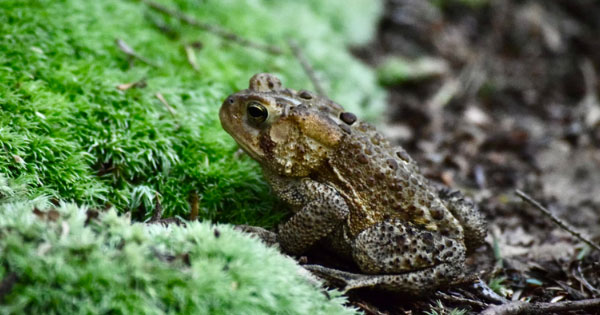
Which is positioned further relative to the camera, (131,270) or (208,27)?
(208,27)

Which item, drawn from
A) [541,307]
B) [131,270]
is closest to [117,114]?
[131,270]

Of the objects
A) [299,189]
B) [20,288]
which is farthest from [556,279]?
[20,288]

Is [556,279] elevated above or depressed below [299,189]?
above

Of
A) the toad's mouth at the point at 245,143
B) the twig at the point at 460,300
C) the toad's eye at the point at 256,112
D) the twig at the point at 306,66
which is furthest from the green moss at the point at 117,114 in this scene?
the twig at the point at 460,300

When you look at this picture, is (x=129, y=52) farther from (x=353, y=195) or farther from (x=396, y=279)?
(x=396, y=279)

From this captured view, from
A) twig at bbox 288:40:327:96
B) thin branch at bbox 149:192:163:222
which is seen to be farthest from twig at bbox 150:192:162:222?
twig at bbox 288:40:327:96

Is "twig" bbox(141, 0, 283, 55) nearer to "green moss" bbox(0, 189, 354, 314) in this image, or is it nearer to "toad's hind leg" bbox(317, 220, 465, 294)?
"toad's hind leg" bbox(317, 220, 465, 294)

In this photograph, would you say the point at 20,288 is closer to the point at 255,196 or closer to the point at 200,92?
the point at 255,196
